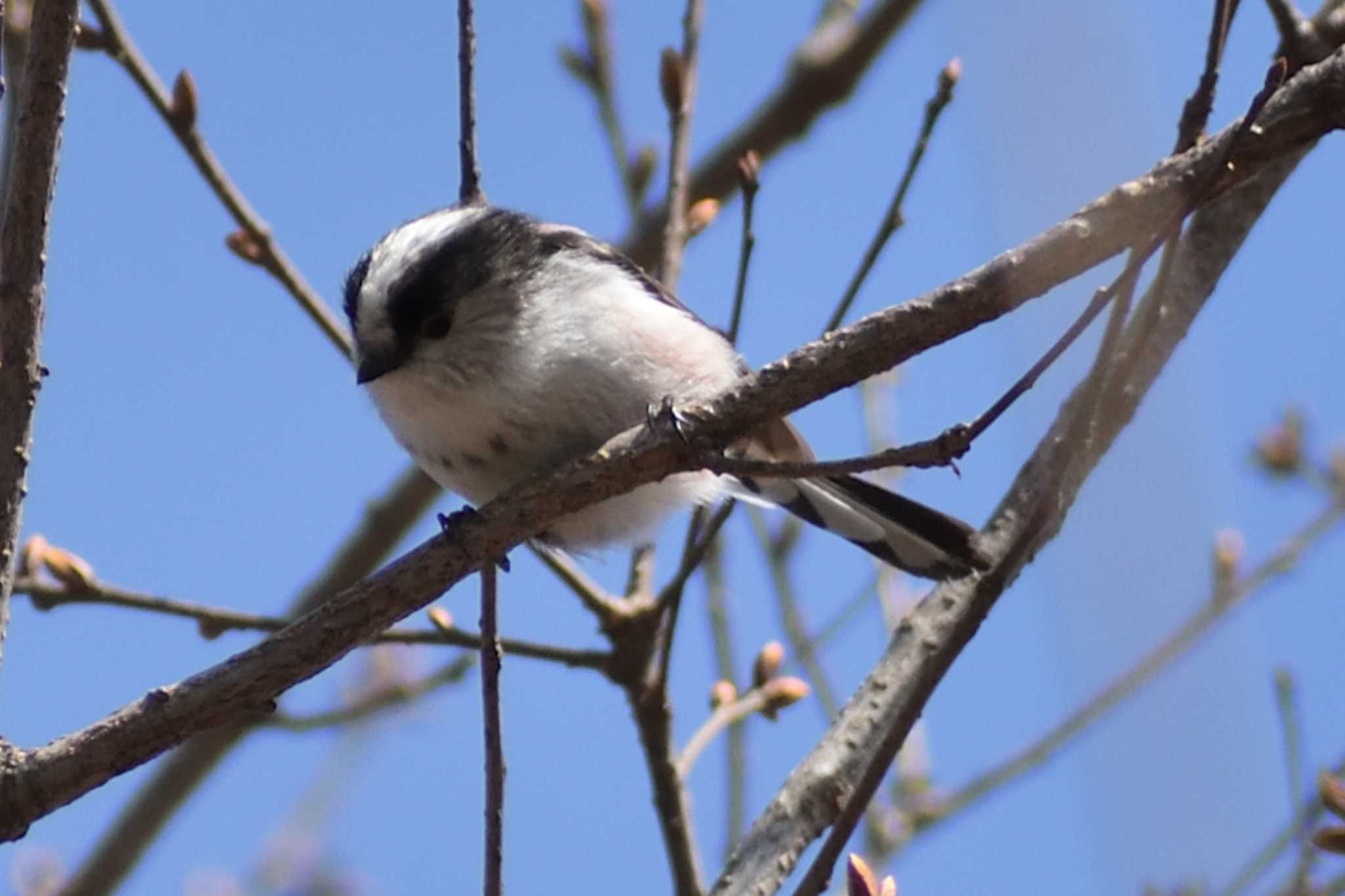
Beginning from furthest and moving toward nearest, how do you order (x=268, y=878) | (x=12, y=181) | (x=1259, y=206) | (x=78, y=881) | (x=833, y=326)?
1. (x=268, y=878)
2. (x=78, y=881)
3. (x=1259, y=206)
4. (x=833, y=326)
5. (x=12, y=181)

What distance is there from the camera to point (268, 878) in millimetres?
4098

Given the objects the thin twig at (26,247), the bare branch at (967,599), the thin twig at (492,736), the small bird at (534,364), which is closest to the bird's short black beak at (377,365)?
the small bird at (534,364)

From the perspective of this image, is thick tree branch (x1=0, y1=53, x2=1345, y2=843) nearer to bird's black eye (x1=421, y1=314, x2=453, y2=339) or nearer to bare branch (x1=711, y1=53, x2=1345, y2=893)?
bare branch (x1=711, y1=53, x2=1345, y2=893)

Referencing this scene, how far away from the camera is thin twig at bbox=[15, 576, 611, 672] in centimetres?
235

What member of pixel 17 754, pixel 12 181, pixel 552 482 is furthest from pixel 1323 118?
pixel 17 754

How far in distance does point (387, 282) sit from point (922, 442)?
117 centimetres

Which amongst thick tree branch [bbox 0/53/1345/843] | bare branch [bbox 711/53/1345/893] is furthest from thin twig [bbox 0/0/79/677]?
bare branch [bbox 711/53/1345/893]

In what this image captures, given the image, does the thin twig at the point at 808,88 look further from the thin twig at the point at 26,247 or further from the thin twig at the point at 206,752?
the thin twig at the point at 26,247

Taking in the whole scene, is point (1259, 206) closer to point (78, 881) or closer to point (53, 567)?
point (53, 567)

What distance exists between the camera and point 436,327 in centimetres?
244

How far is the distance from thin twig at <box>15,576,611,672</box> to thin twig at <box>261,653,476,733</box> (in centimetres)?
36

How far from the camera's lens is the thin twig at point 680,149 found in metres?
2.79

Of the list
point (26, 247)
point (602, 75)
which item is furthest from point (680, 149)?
point (26, 247)

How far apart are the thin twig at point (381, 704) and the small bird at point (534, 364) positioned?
1.50ft
